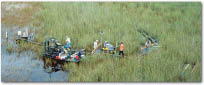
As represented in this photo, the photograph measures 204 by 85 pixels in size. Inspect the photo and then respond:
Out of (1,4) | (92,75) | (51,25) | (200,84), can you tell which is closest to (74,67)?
(92,75)

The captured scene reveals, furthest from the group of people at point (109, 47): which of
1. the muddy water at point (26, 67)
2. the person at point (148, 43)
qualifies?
the muddy water at point (26, 67)

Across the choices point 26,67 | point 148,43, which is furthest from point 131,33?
point 26,67

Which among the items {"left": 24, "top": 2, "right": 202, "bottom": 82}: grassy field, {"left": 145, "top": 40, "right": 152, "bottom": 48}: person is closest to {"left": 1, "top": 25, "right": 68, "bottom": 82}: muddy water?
{"left": 24, "top": 2, "right": 202, "bottom": 82}: grassy field

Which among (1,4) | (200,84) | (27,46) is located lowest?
(200,84)

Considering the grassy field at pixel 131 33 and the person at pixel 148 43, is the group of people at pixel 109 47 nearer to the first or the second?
the grassy field at pixel 131 33

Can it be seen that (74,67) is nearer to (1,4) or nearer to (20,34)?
(20,34)
